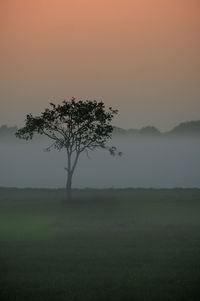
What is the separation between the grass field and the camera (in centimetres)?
1382

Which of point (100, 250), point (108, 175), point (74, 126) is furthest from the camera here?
point (108, 175)

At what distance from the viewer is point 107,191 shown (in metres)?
45.6

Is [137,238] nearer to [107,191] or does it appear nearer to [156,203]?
[156,203]

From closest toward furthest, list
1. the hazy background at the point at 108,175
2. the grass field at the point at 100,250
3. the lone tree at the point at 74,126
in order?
1. the grass field at the point at 100,250
2. the lone tree at the point at 74,126
3. the hazy background at the point at 108,175

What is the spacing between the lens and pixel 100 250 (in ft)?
63.6

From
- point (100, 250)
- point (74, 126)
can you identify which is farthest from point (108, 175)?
point (100, 250)

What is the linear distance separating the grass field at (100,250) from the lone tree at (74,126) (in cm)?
704

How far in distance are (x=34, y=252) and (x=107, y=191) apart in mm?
26791

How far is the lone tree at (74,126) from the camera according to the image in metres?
41.6

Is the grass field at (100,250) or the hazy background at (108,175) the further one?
the hazy background at (108,175)

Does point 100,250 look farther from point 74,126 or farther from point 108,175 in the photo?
point 108,175

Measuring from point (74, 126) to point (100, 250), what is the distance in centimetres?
2387

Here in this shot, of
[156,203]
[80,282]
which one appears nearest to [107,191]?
[156,203]

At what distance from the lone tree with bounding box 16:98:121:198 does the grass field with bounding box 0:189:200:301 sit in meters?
7.04
